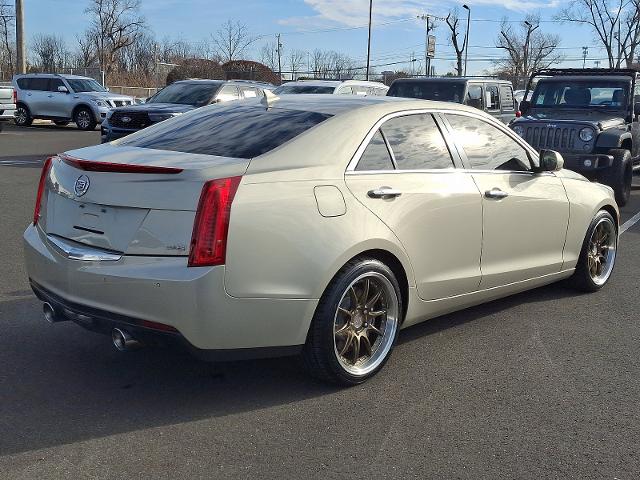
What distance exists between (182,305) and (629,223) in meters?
8.31

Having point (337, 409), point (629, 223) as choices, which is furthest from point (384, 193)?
point (629, 223)

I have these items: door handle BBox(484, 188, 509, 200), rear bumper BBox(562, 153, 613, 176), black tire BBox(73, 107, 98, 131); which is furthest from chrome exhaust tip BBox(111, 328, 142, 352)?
black tire BBox(73, 107, 98, 131)

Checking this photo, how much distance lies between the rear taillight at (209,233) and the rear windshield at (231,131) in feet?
1.70

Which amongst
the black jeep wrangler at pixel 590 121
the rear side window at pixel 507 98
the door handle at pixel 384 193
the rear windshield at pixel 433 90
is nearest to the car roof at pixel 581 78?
the black jeep wrangler at pixel 590 121

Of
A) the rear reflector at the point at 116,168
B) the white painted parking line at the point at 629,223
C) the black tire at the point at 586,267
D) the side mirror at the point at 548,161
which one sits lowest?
the white painted parking line at the point at 629,223

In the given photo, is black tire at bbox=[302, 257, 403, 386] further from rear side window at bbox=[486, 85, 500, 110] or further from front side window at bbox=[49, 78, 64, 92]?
front side window at bbox=[49, 78, 64, 92]

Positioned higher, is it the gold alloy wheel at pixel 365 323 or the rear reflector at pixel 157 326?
the rear reflector at pixel 157 326

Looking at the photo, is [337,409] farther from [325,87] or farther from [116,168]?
[325,87]

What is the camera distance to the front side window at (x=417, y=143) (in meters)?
4.61

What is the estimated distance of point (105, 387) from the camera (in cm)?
415

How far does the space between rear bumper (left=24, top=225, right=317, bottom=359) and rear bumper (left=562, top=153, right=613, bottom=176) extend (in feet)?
27.5

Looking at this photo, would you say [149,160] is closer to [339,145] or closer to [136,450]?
[339,145]

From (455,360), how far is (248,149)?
1.85m

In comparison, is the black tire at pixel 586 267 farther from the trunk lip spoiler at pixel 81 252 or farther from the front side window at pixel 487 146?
the trunk lip spoiler at pixel 81 252
